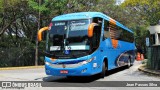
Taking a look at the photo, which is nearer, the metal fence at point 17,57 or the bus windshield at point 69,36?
the bus windshield at point 69,36

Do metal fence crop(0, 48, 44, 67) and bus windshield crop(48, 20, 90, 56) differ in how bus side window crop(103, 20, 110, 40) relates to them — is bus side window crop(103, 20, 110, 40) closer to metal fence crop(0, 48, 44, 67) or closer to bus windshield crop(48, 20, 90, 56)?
bus windshield crop(48, 20, 90, 56)

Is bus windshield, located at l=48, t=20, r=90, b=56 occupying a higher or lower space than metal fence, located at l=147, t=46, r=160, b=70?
higher

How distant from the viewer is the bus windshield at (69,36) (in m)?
15.0

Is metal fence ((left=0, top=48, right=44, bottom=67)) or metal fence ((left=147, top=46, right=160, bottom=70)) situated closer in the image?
metal fence ((left=147, top=46, right=160, bottom=70))

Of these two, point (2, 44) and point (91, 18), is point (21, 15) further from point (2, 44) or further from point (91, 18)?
point (91, 18)

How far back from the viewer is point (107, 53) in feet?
58.5

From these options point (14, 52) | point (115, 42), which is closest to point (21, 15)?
point (14, 52)

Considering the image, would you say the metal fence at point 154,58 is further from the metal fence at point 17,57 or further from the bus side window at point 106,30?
the metal fence at point 17,57

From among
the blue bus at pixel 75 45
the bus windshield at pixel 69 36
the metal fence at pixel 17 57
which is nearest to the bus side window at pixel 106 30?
the blue bus at pixel 75 45

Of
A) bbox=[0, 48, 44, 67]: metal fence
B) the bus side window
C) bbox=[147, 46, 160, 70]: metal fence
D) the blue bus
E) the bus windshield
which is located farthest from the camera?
bbox=[0, 48, 44, 67]: metal fence

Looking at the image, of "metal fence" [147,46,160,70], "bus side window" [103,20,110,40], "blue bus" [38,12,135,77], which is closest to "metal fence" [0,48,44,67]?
"metal fence" [147,46,160,70]

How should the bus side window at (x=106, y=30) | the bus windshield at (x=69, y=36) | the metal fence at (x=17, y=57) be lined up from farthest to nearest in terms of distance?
the metal fence at (x=17, y=57), the bus side window at (x=106, y=30), the bus windshield at (x=69, y=36)

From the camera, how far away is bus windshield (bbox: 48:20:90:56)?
1499 centimetres

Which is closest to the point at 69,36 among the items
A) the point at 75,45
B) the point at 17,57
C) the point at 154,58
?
the point at 75,45
